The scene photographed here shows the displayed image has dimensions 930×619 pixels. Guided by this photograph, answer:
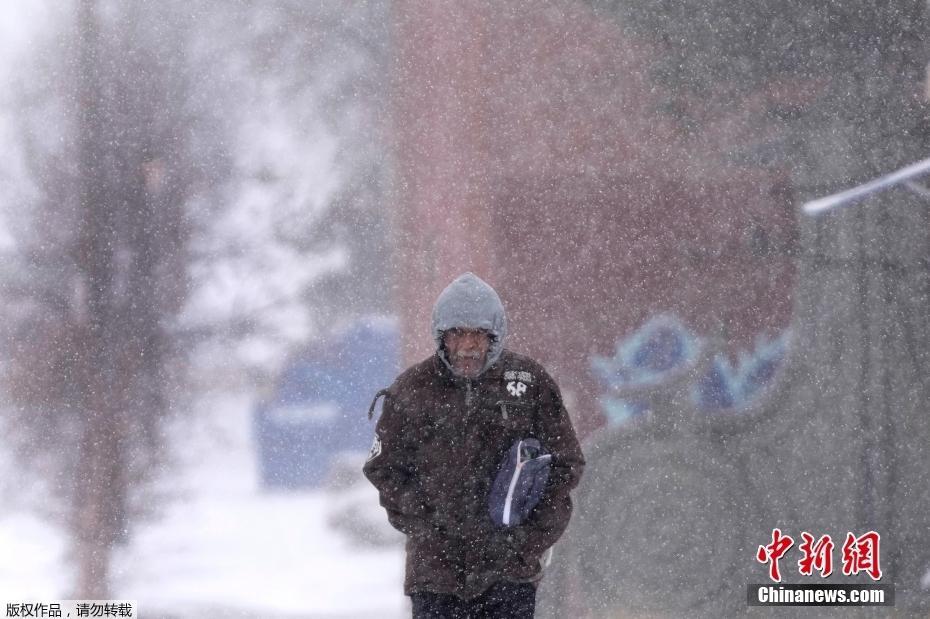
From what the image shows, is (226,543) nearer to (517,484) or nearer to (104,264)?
(104,264)

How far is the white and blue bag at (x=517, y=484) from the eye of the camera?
2750mm

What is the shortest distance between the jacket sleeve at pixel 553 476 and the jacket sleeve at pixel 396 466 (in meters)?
0.32

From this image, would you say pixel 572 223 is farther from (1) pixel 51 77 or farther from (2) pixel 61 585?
(2) pixel 61 585

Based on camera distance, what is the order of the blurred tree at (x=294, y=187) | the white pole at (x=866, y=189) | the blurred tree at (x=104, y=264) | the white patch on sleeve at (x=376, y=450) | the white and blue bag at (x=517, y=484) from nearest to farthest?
the white and blue bag at (x=517, y=484) < the white patch on sleeve at (x=376, y=450) < the blurred tree at (x=104, y=264) < the blurred tree at (x=294, y=187) < the white pole at (x=866, y=189)

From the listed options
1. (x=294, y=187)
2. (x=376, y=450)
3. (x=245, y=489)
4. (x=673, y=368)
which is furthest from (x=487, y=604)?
(x=294, y=187)

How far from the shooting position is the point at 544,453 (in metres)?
2.83

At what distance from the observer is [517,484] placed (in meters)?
2.75

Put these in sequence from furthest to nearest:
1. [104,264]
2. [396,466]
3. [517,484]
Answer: [104,264] → [396,466] → [517,484]

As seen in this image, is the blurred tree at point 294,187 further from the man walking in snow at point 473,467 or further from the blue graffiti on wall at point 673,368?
the man walking in snow at point 473,467

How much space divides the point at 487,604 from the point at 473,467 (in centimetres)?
38

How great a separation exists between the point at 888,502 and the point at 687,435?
102cm

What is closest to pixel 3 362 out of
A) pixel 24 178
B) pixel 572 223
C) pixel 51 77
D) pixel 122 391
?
pixel 122 391

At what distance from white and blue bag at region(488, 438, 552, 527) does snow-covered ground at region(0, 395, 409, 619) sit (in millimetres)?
2090

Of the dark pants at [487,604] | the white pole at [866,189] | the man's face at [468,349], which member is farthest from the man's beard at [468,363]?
the white pole at [866,189]
